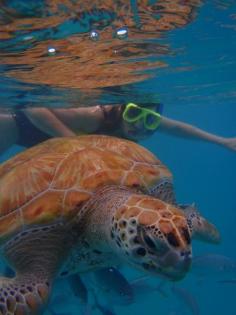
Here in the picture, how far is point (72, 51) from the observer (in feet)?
23.7

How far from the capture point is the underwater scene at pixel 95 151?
360 cm

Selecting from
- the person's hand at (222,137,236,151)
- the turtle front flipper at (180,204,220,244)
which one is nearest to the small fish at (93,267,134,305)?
the turtle front flipper at (180,204,220,244)

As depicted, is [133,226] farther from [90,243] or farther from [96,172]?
[96,172]

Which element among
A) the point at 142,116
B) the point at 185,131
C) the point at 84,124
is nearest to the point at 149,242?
the point at 142,116

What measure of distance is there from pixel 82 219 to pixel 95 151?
1.07 m

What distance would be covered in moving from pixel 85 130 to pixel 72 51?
1.78 meters

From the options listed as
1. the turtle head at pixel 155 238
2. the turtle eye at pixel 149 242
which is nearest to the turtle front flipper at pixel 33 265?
the turtle head at pixel 155 238

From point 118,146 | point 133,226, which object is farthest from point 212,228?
point 133,226

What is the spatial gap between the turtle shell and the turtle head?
3.19 feet

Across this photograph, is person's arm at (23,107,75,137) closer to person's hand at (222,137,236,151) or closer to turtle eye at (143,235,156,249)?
person's hand at (222,137,236,151)

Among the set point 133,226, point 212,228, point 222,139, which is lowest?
point 222,139

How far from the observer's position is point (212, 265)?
40.0 ft

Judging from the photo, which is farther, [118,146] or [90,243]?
[118,146]

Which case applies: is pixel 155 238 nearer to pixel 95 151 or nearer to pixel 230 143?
pixel 95 151
